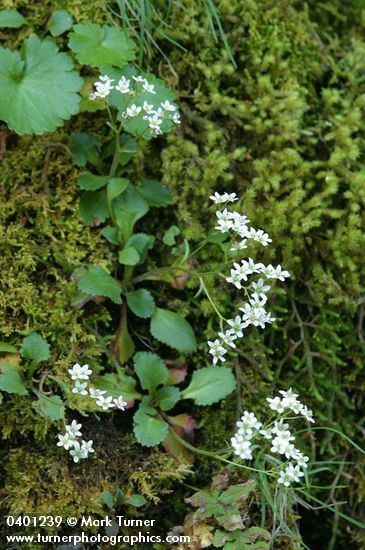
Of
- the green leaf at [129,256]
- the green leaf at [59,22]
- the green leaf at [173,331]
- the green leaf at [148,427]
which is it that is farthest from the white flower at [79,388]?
the green leaf at [59,22]

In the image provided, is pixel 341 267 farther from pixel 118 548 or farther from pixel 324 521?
pixel 118 548

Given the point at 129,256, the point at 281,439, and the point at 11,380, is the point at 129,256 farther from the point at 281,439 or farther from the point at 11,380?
the point at 281,439

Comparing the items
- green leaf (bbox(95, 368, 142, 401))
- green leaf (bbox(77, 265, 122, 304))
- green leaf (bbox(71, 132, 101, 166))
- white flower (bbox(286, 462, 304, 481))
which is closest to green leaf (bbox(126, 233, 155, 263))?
green leaf (bbox(77, 265, 122, 304))

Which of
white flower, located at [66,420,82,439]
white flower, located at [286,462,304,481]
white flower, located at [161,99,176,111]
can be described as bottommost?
white flower, located at [286,462,304,481]

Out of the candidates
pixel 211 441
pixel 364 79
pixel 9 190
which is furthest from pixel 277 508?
pixel 364 79

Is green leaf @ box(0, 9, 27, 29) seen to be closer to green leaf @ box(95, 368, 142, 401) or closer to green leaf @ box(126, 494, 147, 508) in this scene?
green leaf @ box(95, 368, 142, 401)
